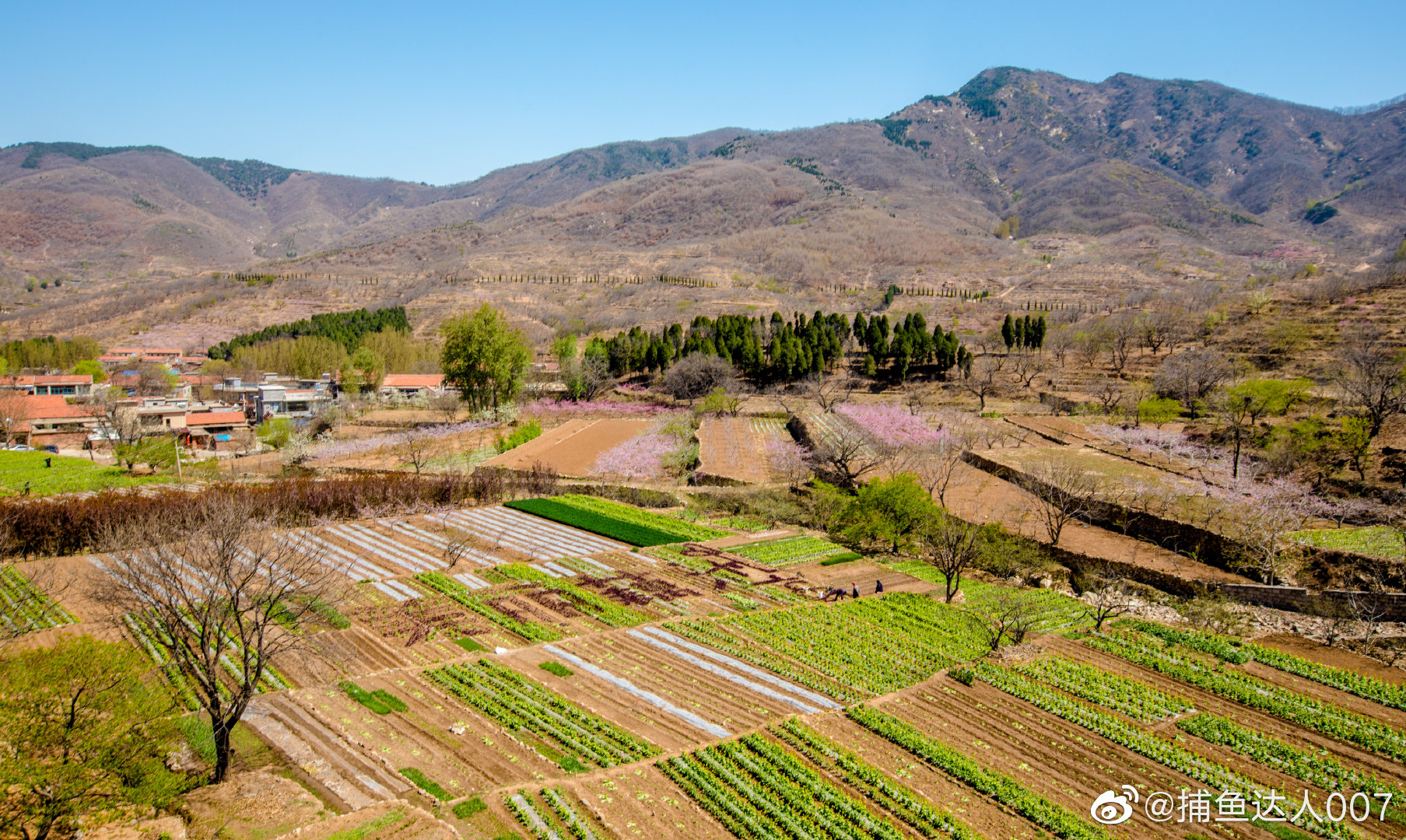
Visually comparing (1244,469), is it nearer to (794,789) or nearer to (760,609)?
(760,609)

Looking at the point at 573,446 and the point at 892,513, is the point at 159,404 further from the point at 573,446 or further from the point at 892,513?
the point at 892,513

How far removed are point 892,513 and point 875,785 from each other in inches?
797

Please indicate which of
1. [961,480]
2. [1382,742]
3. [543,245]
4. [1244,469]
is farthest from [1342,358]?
[543,245]

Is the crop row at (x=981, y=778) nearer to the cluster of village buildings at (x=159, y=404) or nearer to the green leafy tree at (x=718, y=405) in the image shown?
the green leafy tree at (x=718, y=405)

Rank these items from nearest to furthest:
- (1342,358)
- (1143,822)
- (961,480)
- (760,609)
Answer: (1143,822)
(760,609)
(961,480)
(1342,358)

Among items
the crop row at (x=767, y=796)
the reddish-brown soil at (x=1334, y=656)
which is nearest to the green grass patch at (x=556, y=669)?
the crop row at (x=767, y=796)

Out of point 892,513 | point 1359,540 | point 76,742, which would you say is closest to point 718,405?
point 892,513

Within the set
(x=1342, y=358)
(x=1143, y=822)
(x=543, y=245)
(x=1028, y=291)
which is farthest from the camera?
(x=543, y=245)

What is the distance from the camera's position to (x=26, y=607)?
22.5m

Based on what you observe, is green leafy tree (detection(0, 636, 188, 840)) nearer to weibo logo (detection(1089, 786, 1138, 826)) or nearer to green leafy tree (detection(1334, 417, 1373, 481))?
weibo logo (detection(1089, 786, 1138, 826))

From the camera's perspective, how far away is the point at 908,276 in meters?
124

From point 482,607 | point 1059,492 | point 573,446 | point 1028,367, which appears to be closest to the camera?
point 482,607

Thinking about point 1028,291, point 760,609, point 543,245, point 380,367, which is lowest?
point 760,609

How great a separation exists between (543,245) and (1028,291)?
4536 inches
